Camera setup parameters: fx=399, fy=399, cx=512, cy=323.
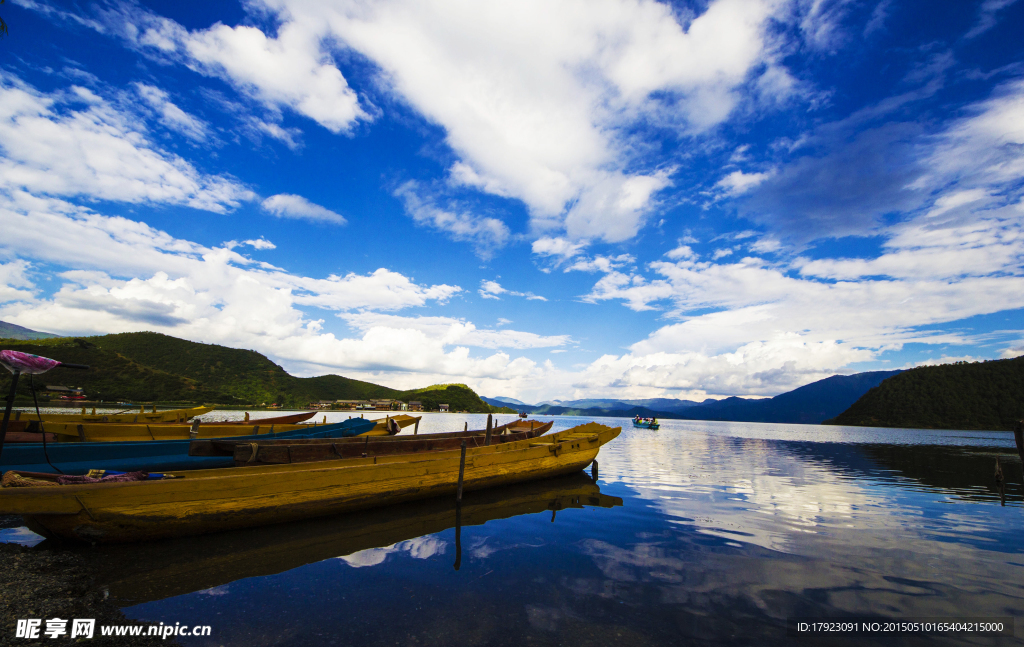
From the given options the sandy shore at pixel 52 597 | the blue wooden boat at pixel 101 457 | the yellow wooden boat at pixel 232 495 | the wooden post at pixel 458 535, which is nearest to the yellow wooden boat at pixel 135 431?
the blue wooden boat at pixel 101 457

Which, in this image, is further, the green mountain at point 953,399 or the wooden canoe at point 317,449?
the green mountain at point 953,399

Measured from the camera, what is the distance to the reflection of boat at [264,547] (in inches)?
279

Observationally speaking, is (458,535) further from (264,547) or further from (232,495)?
(232,495)

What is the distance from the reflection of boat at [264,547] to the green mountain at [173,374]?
266ft

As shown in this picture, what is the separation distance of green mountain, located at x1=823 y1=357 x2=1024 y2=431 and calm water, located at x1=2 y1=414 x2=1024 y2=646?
139990 millimetres

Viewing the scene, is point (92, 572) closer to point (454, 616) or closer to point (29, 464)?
point (454, 616)

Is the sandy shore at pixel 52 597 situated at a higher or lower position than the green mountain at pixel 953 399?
lower

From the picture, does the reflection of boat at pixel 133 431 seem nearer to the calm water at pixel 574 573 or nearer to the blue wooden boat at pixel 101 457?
the blue wooden boat at pixel 101 457

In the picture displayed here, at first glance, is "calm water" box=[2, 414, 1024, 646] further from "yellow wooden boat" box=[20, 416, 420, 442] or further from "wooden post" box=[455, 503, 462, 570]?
"yellow wooden boat" box=[20, 416, 420, 442]

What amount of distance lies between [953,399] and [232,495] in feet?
554

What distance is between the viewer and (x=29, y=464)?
12773 millimetres

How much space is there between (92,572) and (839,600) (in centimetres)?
1345

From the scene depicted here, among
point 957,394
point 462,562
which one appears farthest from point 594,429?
point 957,394

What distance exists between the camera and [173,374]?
10112 centimetres
